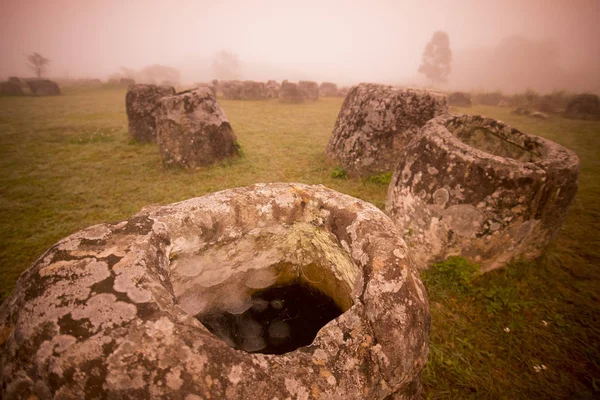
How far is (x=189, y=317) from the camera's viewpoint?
120cm

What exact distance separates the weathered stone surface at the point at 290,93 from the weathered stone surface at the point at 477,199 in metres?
14.8

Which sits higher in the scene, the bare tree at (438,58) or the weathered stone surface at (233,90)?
the bare tree at (438,58)

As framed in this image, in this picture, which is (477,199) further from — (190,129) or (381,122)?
(190,129)

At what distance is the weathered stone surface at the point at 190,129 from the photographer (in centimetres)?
613

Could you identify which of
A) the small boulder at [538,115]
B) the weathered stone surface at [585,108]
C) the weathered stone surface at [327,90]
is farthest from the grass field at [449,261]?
the weathered stone surface at [327,90]

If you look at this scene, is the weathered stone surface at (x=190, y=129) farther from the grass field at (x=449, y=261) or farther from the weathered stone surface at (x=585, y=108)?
the weathered stone surface at (x=585, y=108)

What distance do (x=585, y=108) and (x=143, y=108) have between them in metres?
19.9

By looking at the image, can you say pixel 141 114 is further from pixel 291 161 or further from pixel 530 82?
pixel 530 82

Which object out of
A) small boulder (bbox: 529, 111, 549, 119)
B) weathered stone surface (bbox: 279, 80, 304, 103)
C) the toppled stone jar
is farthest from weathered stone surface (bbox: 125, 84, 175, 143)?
small boulder (bbox: 529, 111, 549, 119)

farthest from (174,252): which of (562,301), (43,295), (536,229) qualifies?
(562,301)

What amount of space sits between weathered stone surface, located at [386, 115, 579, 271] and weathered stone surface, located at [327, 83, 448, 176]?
1.98 meters

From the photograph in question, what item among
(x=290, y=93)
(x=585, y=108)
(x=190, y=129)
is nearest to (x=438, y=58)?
(x=585, y=108)

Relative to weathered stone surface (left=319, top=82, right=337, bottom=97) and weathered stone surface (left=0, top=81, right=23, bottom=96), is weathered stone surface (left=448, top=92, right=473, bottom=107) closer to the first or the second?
weathered stone surface (left=319, top=82, right=337, bottom=97)

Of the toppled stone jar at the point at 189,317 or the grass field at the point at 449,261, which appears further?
the grass field at the point at 449,261
